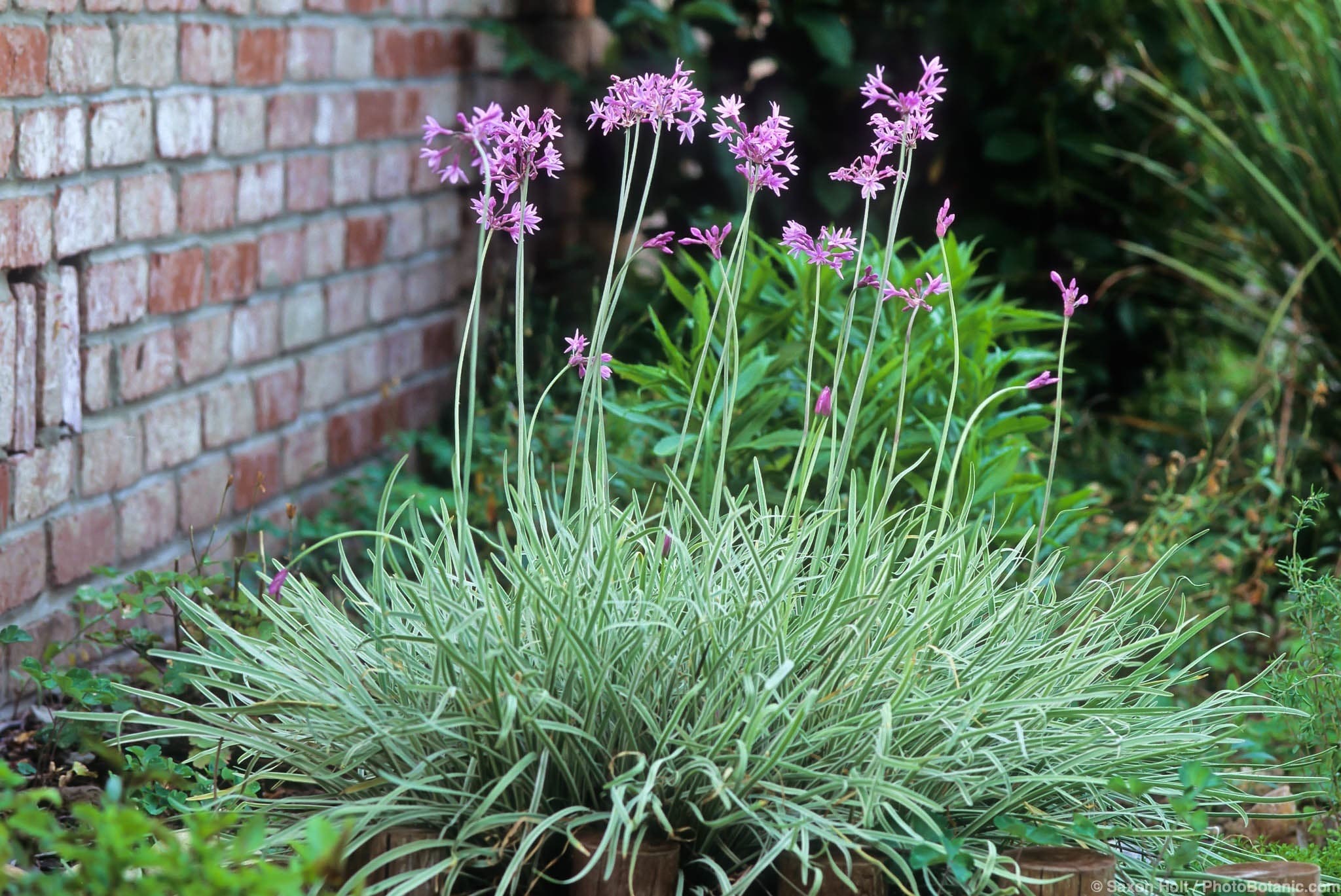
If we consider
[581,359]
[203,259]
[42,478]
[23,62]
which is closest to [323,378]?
[203,259]

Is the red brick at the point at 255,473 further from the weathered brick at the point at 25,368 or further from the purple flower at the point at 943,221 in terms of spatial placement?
the purple flower at the point at 943,221

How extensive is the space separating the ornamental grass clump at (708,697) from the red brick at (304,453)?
53.6 inches

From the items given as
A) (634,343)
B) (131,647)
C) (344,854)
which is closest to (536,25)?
(634,343)

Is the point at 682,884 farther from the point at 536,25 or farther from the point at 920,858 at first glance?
the point at 536,25

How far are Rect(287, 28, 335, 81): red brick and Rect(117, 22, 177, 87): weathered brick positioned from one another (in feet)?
1.48

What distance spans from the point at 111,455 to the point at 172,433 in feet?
0.65

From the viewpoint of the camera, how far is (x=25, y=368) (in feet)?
7.17

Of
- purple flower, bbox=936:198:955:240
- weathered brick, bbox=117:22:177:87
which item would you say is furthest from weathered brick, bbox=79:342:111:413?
purple flower, bbox=936:198:955:240

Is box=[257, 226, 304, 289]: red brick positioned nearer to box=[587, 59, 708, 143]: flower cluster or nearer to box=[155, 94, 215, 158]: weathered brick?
box=[155, 94, 215, 158]: weathered brick

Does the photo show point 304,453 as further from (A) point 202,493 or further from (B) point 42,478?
(B) point 42,478

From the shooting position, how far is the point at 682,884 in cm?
140

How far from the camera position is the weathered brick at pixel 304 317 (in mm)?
3059

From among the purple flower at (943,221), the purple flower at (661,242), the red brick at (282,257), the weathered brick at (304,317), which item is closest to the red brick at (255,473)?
the weathered brick at (304,317)

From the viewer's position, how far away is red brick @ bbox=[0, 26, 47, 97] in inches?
81.7
